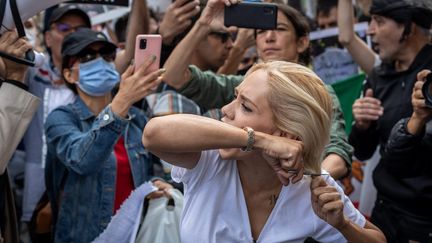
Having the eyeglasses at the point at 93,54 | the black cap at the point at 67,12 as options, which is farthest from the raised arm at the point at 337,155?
the black cap at the point at 67,12

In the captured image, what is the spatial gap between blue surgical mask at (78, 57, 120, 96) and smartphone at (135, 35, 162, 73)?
0.65 meters

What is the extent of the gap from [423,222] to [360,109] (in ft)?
2.46

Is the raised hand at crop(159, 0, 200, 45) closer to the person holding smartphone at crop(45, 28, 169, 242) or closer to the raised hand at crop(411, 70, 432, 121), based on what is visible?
the person holding smartphone at crop(45, 28, 169, 242)

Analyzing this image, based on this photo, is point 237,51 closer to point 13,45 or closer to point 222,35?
point 222,35

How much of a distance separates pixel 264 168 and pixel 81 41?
1886 mm

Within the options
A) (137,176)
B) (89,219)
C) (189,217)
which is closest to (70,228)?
(89,219)

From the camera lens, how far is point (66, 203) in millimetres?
3941

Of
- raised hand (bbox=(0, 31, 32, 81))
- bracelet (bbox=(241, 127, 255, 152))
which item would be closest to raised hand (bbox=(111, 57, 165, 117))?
raised hand (bbox=(0, 31, 32, 81))

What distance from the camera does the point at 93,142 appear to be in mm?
3750

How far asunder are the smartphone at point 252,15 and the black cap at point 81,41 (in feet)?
3.20

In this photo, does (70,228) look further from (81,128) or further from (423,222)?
(423,222)

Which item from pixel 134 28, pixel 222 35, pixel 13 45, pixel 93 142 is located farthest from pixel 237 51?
pixel 13 45

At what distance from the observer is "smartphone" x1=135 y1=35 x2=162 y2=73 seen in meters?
3.46

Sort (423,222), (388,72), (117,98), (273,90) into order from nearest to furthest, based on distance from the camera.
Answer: (273,90)
(117,98)
(423,222)
(388,72)
